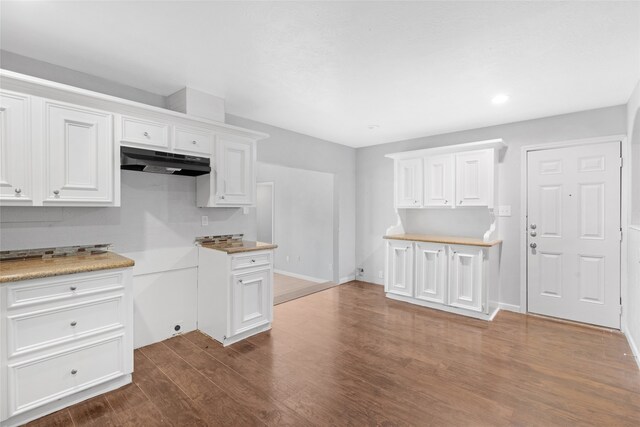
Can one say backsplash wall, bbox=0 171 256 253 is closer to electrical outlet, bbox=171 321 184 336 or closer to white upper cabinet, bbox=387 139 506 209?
electrical outlet, bbox=171 321 184 336

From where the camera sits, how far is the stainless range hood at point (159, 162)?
2.41m

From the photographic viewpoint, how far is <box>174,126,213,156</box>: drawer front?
277 cm

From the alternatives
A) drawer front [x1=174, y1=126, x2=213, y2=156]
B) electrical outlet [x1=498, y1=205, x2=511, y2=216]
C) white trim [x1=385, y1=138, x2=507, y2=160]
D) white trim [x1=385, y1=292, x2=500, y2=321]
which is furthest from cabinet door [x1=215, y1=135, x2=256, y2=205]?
electrical outlet [x1=498, y1=205, x2=511, y2=216]

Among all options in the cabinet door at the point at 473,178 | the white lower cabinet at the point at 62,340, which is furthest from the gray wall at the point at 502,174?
the white lower cabinet at the point at 62,340

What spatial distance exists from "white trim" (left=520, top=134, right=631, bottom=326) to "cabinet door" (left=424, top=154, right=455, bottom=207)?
806 millimetres

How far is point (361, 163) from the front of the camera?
5.41 meters

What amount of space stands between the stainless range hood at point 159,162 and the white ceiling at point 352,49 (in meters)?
0.68

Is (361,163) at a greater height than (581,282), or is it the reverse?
(361,163)

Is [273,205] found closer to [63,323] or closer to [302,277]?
[302,277]

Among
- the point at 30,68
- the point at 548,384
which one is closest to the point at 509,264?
the point at 548,384

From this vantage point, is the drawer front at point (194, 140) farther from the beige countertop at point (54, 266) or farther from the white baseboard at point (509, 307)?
the white baseboard at point (509, 307)

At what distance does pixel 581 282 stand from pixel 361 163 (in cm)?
341

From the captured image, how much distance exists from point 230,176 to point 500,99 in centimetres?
285

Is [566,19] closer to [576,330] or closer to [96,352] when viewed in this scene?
[576,330]
